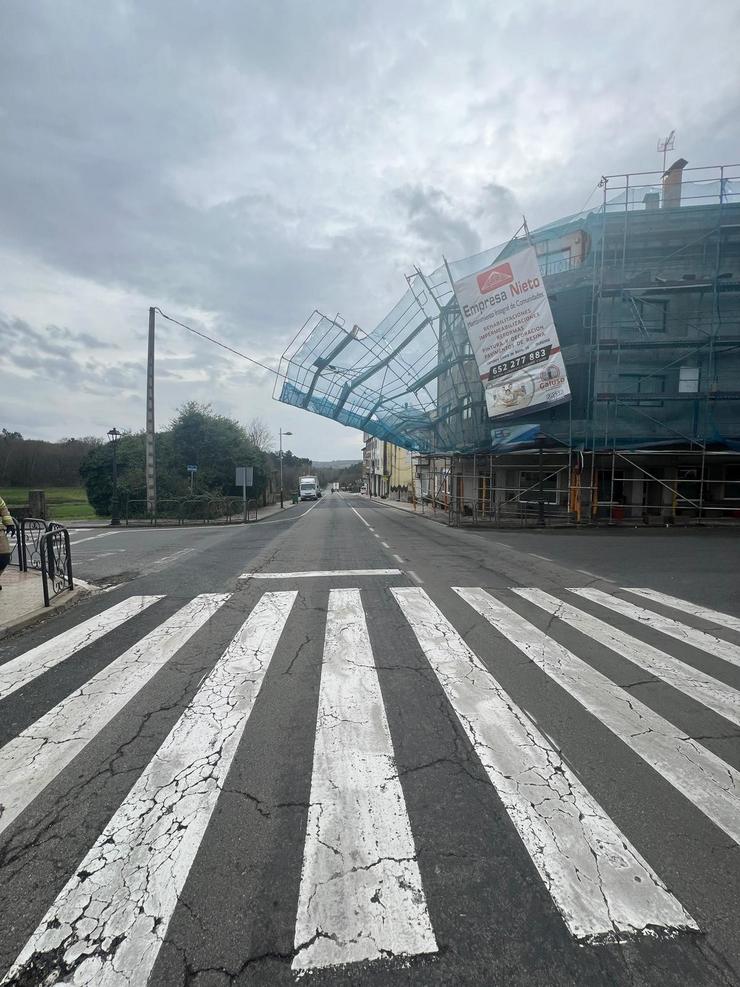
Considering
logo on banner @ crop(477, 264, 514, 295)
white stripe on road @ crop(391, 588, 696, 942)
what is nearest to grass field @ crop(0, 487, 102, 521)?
logo on banner @ crop(477, 264, 514, 295)

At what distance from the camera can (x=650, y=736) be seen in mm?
3391

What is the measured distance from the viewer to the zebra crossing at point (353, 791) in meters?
1.96

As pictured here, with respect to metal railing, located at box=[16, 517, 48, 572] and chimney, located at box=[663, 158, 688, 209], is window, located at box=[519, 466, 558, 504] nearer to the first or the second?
chimney, located at box=[663, 158, 688, 209]

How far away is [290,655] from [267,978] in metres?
3.18

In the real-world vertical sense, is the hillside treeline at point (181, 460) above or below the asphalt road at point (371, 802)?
above

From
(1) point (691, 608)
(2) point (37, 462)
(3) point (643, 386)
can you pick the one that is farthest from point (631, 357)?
(2) point (37, 462)

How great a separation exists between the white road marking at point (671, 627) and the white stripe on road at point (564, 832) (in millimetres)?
2804

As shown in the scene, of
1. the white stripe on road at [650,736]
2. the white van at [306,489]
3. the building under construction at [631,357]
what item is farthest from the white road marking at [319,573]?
the white van at [306,489]

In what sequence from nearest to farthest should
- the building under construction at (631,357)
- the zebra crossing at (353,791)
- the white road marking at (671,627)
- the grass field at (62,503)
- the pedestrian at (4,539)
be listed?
the zebra crossing at (353,791), the white road marking at (671,627), the pedestrian at (4,539), the building under construction at (631,357), the grass field at (62,503)

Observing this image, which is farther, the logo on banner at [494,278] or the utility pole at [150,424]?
the utility pole at [150,424]

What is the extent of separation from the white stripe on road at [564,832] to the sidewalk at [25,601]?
17.7 feet

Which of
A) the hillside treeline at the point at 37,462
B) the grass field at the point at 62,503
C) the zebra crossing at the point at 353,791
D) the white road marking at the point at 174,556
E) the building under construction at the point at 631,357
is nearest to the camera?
the zebra crossing at the point at 353,791

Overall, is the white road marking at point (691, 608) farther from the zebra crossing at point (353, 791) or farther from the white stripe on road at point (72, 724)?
the white stripe on road at point (72, 724)

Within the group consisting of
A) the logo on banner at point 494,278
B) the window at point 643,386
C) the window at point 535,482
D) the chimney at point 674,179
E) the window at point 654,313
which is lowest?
the window at point 535,482
